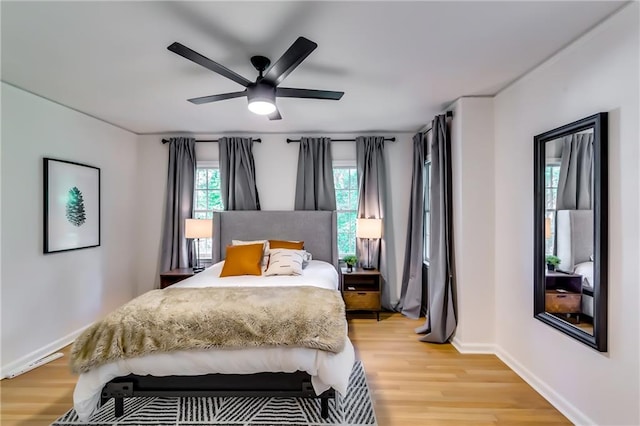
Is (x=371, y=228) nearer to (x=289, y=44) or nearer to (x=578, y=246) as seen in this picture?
(x=578, y=246)

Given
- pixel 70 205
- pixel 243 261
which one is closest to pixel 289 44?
pixel 243 261

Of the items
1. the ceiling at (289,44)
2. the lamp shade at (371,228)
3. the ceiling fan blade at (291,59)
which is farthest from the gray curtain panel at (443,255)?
the ceiling fan blade at (291,59)

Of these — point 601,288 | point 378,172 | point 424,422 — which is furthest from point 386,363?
point 378,172

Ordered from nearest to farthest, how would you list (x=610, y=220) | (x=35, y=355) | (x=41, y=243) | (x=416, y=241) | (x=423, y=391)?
(x=610, y=220) < (x=423, y=391) < (x=35, y=355) < (x=41, y=243) < (x=416, y=241)

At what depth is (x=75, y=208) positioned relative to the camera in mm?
3609

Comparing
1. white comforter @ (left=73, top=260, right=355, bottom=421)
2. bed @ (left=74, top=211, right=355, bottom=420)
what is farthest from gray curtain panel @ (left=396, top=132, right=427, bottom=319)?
white comforter @ (left=73, top=260, right=355, bottom=421)

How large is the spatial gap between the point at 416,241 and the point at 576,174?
2352mm

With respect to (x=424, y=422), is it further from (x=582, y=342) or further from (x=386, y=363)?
(x=582, y=342)

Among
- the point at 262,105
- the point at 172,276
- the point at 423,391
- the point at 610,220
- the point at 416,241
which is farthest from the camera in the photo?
the point at 416,241

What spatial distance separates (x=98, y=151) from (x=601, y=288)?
4.97 meters

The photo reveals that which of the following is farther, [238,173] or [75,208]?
[238,173]

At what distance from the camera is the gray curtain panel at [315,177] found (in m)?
4.68

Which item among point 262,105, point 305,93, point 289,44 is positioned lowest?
point 262,105

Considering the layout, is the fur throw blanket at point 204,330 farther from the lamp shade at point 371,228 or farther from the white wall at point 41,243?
the lamp shade at point 371,228
